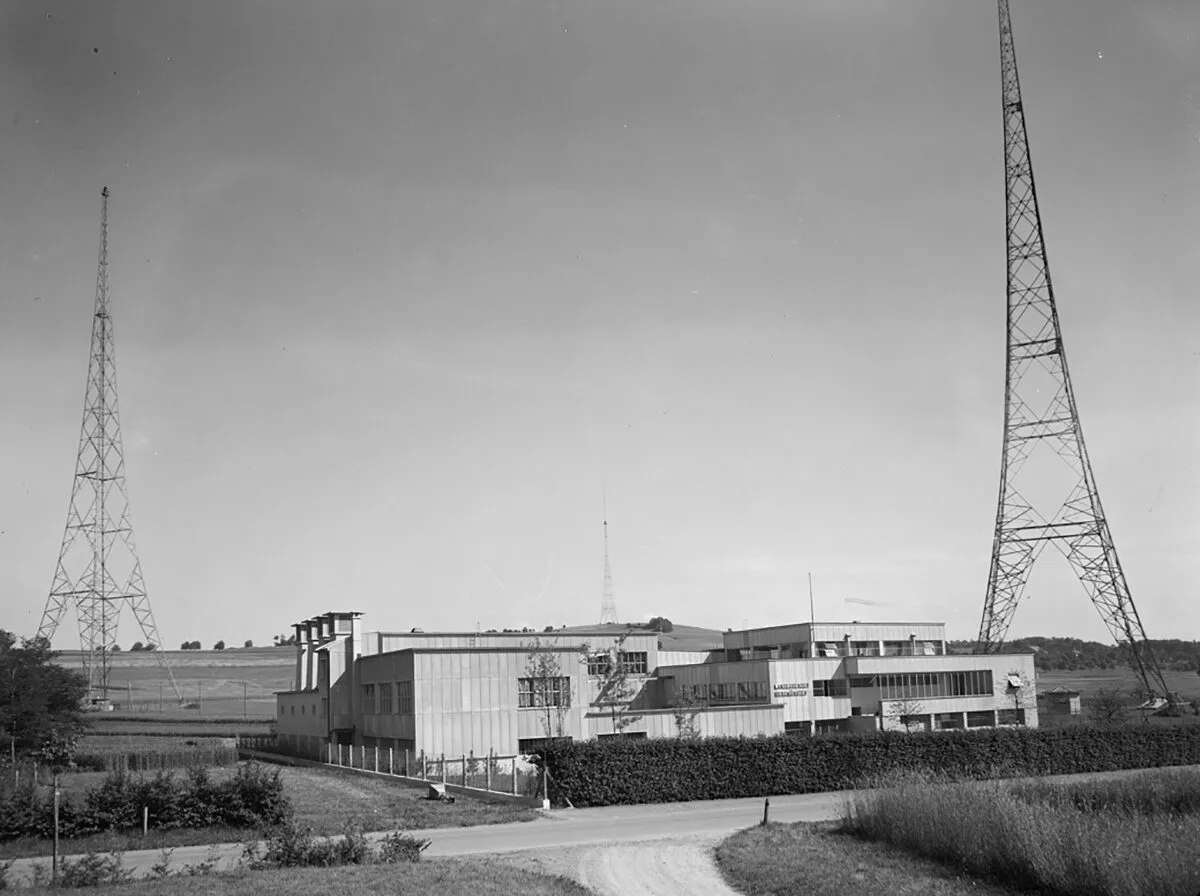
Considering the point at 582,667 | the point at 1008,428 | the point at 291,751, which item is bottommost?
the point at 291,751

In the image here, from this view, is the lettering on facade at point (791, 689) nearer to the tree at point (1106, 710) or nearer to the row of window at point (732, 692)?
the row of window at point (732, 692)

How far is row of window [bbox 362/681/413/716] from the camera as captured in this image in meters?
48.9

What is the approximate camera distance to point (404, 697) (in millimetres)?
49406

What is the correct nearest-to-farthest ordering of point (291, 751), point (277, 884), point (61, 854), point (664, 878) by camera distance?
point (277, 884) < point (664, 878) < point (61, 854) < point (291, 751)

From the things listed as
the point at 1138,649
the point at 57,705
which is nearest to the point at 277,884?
the point at 57,705

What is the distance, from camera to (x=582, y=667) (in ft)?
165

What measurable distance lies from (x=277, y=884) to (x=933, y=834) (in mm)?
13516

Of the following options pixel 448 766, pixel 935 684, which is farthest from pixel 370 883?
pixel 935 684

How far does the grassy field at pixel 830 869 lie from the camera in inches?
782

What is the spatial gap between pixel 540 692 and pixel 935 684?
93.5 ft

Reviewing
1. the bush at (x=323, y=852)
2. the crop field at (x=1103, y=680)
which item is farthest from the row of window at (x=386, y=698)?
the crop field at (x=1103, y=680)

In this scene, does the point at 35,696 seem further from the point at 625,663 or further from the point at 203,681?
the point at 203,681

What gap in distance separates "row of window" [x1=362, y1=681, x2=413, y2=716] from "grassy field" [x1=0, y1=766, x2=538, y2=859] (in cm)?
379

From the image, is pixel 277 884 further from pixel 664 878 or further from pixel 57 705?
pixel 57 705
